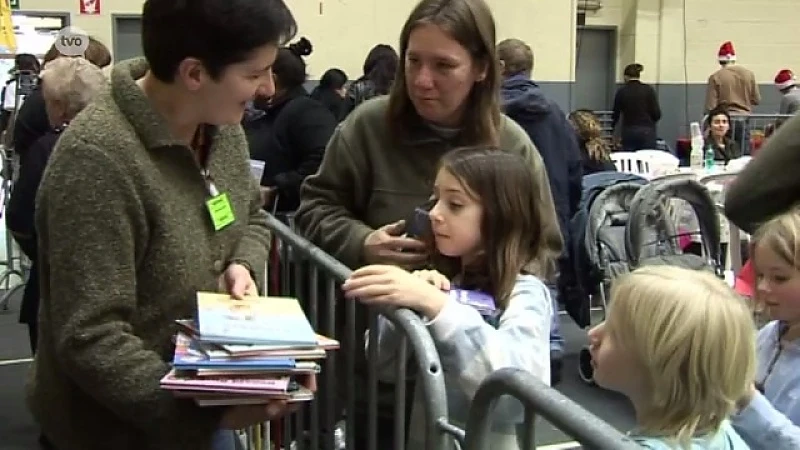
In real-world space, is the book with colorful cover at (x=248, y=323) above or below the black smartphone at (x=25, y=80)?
below

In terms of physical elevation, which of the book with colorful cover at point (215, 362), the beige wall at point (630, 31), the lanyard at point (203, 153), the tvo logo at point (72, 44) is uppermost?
the beige wall at point (630, 31)

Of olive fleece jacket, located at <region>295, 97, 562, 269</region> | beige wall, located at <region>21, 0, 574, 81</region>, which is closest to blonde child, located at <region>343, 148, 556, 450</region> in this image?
olive fleece jacket, located at <region>295, 97, 562, 269</region>

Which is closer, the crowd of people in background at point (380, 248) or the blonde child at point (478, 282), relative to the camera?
the crowd of people in background at point (380, 248)

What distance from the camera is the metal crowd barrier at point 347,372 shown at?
1693 millimetres

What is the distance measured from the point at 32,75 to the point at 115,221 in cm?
705

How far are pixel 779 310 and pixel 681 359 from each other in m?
1.05

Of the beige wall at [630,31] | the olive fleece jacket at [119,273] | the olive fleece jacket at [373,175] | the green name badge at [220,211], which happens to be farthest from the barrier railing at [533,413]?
the beige wall at [630,31]

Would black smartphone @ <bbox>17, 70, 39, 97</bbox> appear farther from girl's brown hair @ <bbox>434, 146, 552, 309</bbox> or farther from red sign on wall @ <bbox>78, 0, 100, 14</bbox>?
girl's brown hair @ <bbox>434, 146, 552, 309</bbox>

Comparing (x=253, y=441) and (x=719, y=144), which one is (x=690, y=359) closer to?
(x=253, y=441)

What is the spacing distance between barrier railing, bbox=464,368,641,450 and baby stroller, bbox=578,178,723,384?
10.5ft

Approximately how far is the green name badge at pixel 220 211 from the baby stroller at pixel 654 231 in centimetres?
309

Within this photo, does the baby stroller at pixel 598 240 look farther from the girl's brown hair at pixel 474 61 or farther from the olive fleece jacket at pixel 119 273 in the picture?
the olive fleece jacket at pixel 119 273

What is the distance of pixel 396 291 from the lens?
5.87ft

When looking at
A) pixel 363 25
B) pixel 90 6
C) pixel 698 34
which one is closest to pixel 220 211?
pixel 90 6
